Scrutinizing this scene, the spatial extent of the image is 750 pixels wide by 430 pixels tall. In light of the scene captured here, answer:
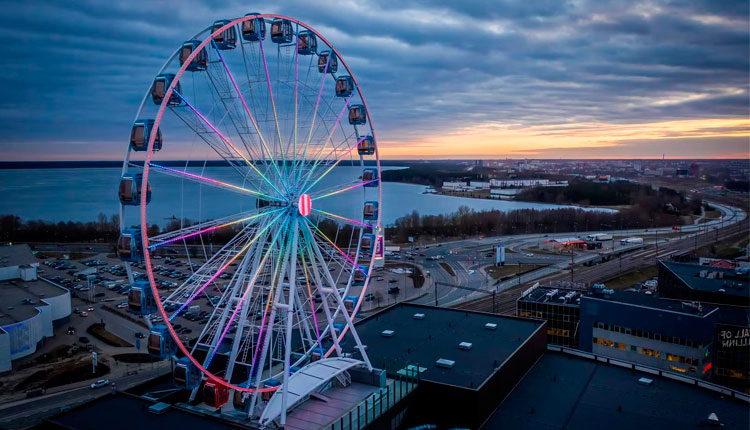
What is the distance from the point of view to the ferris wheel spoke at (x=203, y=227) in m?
13.4

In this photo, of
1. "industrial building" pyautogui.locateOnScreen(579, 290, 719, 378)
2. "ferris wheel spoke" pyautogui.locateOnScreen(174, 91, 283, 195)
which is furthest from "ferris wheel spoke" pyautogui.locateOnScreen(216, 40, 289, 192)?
"industrial building" pyautogui.locateOnScreen(579, 290, 719, 378)

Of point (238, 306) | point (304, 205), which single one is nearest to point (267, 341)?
point (238, 306)

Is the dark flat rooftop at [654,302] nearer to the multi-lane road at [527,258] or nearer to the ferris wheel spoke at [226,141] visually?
the multi-lane road at [527,258]

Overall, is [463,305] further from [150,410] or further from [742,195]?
[742,195]

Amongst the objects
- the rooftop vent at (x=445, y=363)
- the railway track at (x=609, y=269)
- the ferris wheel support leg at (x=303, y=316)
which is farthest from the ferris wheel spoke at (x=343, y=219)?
the railway track at (x=609, y=269)

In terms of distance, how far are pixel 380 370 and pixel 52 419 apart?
9.02 m

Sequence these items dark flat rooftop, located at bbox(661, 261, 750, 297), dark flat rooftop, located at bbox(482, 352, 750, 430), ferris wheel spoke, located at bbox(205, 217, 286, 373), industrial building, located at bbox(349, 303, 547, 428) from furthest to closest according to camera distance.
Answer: dark flat rooftop, located at bbox(661, 261, 750, 297), industrial building, located at bbox(349, 303, 547, 428), dark flat rooftop, located at bbox(482, 352, 750, 430), ferris wheel spoke, located at bbox(205, 217, 286, 373)

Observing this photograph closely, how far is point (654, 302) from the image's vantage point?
96.4ft

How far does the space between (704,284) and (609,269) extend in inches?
956

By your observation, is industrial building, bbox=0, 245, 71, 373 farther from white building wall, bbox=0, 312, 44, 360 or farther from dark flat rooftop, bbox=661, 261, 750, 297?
dark flat rooftop, bbox=661, 261, 750, 297

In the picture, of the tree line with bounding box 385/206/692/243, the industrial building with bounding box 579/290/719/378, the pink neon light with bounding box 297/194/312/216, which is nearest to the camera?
the pink neon light with bounding box 297/194/312/216

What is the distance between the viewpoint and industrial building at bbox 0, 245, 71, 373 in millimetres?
33884

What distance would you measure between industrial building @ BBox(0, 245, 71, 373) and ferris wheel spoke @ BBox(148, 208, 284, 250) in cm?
2568

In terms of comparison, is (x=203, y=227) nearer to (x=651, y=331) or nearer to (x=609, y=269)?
(x=651, y=331)
